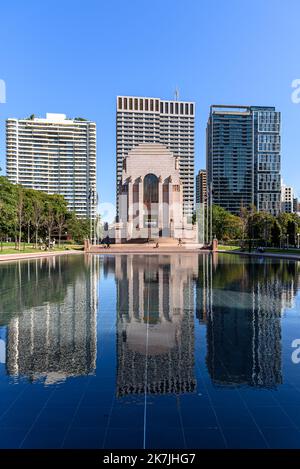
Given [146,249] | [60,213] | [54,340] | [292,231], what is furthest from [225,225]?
[54,340]

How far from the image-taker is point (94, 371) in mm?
5551

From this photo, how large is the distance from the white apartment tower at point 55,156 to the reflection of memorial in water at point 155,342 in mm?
116202

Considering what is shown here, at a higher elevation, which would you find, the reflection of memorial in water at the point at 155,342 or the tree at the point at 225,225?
the tree at the point at 225,225

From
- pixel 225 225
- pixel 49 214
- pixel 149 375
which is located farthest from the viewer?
pixel 225 225

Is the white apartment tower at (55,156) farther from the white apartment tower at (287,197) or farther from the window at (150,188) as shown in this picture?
Result: the white apartment tower at (287,197)

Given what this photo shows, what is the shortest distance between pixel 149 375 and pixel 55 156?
13349 cm

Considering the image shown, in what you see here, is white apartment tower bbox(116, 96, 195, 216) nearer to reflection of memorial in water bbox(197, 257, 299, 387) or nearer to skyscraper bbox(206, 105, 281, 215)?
skyscraper bbox(206, 105, 281, 215)

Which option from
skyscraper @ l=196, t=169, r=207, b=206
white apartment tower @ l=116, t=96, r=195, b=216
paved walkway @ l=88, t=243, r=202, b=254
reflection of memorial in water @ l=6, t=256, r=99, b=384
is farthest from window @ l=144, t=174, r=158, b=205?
skyscraper @ l=196, t=169, r=207, b=206

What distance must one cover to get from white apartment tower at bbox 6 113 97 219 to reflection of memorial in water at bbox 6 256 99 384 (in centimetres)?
11716

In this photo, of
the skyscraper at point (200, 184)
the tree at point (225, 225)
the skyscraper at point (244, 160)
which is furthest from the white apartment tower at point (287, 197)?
the tree at point (225, 225)

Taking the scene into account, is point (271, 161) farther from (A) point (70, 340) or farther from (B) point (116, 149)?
(A) point (70, 340)

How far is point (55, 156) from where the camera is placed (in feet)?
428

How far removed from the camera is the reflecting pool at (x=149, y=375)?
3803 millimetres

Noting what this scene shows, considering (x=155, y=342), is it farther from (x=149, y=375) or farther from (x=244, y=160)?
(x=244, y=160)
